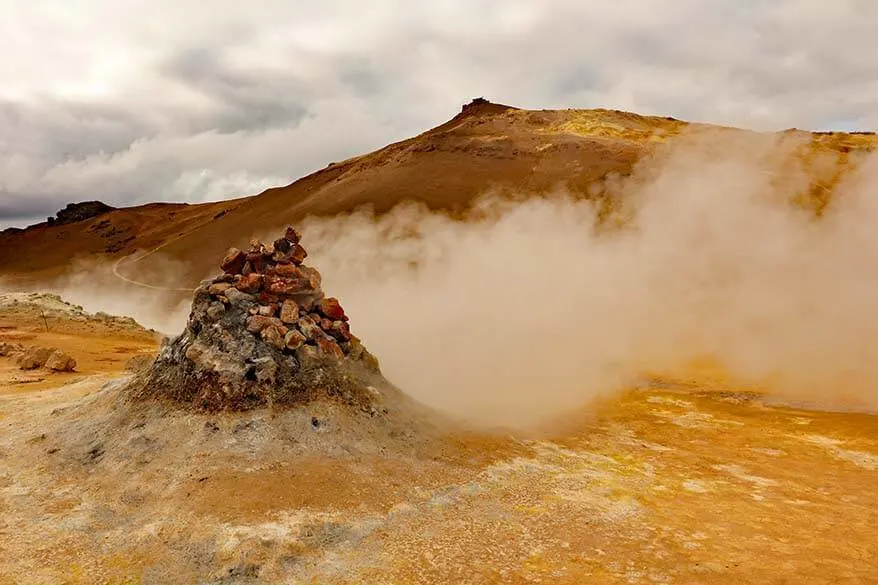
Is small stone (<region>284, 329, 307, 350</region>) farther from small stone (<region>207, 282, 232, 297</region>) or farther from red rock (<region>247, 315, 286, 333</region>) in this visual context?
small stone (<region>207, 282, 232, 297</region>)

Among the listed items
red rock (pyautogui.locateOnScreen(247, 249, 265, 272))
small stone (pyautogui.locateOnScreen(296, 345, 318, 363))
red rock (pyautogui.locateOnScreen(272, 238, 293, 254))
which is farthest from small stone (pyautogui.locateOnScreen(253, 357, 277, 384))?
red rock (pyautogui.locateOnScreen(272, 238, 293, 254))

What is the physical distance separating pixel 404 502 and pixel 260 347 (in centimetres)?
272

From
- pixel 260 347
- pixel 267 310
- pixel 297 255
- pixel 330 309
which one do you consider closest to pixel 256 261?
pixel 297 255

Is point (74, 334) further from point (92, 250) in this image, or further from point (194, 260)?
point (92, 250)

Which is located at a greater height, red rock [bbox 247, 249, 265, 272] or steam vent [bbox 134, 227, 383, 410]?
red rock [bbox 247, 249, 265, 272]

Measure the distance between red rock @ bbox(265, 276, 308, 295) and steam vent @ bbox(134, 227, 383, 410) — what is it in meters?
0.01

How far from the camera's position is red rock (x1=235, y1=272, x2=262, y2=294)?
7748mm

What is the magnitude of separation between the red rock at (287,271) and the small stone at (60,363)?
716 centimetres

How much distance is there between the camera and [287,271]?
26.3 ft

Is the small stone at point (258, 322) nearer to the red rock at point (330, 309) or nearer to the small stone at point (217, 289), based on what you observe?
the small stone at point (217, 289)

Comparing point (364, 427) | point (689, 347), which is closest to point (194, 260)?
point (689, 347)

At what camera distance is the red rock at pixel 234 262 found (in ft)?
26.3

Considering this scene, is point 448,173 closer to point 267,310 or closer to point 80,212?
point 267,310

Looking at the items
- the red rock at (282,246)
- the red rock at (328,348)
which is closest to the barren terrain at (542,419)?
the red rock at (328,348)
